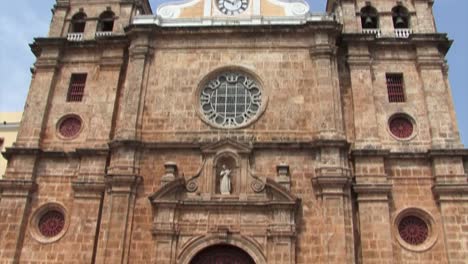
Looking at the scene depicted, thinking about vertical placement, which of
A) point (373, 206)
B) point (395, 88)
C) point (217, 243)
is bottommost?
point (217, 243)

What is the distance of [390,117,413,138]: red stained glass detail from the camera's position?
680 inches

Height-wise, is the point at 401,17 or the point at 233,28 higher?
the point at 401,17

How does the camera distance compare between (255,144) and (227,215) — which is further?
(255,144)

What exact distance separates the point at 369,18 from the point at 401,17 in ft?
4.04

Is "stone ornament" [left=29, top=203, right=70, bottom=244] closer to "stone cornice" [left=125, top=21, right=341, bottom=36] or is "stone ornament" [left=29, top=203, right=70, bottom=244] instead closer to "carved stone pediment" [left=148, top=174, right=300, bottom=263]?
"carved stone pediment" [left=148, top=174, right=300, bottom=263]

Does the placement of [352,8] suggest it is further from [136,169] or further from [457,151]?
[136,169]

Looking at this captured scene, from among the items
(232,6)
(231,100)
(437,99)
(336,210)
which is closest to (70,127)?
(231,100)

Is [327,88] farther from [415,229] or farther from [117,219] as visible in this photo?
[117,219]

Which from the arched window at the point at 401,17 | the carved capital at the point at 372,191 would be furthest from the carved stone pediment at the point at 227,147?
the arched window at the point at 401,17

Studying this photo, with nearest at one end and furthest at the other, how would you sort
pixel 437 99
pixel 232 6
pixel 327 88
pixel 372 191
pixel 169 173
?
pixel 372 191 → pixel 169 173 → pixel 327 88 → pixel 437 99 → pixel 232 6

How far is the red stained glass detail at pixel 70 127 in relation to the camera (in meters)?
18.3

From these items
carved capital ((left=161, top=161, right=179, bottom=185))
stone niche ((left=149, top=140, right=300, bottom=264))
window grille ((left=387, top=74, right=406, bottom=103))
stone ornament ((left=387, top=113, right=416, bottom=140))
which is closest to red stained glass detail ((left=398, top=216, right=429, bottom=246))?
stone ornament ((left=387, top=113, right=416, bottom=140))

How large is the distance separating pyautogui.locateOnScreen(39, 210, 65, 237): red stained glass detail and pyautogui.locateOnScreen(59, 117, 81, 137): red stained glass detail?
2.89 metres

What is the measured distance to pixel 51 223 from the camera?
1691cm
